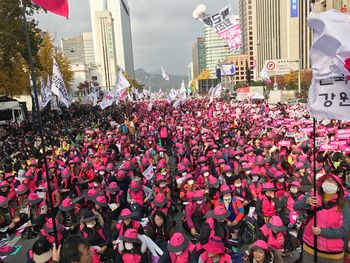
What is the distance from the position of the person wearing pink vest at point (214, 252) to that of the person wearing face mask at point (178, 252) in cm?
20

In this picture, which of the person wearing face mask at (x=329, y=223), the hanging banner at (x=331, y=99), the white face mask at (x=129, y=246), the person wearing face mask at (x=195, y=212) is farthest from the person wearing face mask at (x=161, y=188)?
the hanging banner at (x=331, y=99)

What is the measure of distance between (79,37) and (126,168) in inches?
7508

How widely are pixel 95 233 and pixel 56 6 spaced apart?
347cm

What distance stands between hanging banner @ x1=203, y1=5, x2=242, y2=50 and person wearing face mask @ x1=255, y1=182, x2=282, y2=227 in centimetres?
1026

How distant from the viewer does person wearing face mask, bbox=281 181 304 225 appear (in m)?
6.17

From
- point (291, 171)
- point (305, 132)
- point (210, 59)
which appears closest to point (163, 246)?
point (291, 171)

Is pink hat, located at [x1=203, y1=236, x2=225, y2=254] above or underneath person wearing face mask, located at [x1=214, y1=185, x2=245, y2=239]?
above

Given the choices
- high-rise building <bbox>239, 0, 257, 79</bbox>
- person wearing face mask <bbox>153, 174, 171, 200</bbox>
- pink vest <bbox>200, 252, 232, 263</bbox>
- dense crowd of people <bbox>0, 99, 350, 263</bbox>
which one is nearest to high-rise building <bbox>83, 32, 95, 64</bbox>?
high-rise building <bbox>239, 0, 257, 79</bbox>

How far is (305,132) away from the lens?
11602 mm

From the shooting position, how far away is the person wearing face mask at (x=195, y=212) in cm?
640

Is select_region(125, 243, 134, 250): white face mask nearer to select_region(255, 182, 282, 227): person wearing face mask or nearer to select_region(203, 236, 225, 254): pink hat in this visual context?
select_region(203, 236, 225, 254): pink hat

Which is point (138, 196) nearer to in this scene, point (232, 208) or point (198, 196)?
point (198, 196)

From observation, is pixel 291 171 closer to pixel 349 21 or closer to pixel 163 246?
pixel 163 246

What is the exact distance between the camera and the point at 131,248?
15.4 feet
